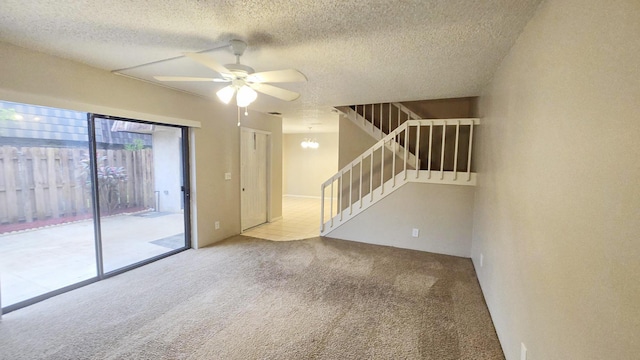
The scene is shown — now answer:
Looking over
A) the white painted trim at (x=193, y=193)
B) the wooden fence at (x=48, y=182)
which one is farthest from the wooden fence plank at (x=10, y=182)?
the white painted trim at (x=193, y=193)

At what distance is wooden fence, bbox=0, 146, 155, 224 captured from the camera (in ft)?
8.52

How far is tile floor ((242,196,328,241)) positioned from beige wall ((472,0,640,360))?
350 cm

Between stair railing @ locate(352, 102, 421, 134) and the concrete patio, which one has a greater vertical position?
stair railing @ locate(352, 102, 421, 134)

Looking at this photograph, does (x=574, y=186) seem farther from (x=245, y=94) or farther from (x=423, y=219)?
(x=423, y=219)

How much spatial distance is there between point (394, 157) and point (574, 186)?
3.21 meters

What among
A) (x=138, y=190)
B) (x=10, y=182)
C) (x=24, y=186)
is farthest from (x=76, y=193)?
(x=138, y=190)

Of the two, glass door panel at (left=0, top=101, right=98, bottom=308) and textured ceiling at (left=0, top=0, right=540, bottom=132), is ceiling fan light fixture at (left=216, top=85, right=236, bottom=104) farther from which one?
glass door panel at (left=0, top=101, right=98, bottom=308)

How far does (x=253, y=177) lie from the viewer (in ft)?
17.9

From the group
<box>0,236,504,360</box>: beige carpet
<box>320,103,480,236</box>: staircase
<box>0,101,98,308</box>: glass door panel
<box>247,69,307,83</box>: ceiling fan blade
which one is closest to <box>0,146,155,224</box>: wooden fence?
<box>0,101,98,308</box>: glass door panel

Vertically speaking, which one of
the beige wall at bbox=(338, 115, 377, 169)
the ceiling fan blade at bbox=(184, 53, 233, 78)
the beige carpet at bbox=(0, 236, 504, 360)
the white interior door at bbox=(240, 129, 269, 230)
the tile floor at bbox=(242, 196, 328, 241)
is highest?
the ceiling fan blade at bbox=(184, 53, 233, 78)

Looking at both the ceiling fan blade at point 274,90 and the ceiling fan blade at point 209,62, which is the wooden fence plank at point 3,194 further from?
the ceiling fan blade at point 274,90

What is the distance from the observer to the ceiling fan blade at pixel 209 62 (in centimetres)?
174

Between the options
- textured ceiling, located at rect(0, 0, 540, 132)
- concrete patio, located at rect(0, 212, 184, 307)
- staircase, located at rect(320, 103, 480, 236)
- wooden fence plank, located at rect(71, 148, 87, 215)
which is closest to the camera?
textured ceiling, located at rect(0, 0, 540, 132)

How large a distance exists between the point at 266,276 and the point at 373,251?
5.75ft
